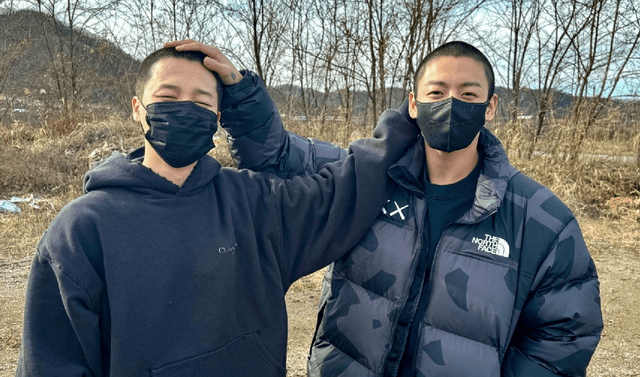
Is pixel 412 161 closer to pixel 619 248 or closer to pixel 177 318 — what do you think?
pixel 177 318

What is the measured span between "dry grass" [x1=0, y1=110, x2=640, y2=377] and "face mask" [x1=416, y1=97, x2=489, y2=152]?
1913 mm

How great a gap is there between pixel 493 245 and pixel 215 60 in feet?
4.31

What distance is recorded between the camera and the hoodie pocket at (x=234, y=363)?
66.4 inches

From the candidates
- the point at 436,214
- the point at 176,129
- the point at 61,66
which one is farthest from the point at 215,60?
the point at 61,66

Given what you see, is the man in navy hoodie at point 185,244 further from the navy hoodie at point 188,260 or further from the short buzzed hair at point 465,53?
the short buzzed hair at point 465,53

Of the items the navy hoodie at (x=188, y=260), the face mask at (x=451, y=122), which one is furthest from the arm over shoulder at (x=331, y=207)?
the face mask at (x=451, y=122)

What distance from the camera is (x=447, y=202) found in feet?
6.66

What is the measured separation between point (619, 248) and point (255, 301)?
5.40 m

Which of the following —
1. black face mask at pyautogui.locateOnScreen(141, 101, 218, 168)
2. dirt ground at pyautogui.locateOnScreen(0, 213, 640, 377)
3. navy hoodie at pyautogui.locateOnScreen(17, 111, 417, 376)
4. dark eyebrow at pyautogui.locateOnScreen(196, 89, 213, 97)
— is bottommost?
dirt ground at pyautogui.locateOnScreen(0, 213, 640, 377)

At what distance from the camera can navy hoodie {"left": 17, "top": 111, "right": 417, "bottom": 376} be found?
1567 mm

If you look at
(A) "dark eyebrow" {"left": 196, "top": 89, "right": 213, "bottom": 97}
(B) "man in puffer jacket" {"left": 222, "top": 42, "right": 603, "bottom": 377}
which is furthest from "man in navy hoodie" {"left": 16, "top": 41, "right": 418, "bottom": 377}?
(B) "man in puffer jacket" {"left": 222, "top": 42, "right": 603, "bottom": 377}

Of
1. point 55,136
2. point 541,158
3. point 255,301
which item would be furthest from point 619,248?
point 55,136

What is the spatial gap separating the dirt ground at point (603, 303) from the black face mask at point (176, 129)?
6.17 feet

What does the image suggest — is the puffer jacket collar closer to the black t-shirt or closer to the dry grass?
the black t-shirt
